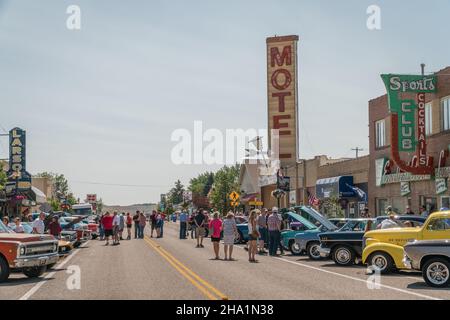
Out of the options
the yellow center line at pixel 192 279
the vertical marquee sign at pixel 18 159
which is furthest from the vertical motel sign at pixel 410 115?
the vertical marquee sign at pixel 18 159

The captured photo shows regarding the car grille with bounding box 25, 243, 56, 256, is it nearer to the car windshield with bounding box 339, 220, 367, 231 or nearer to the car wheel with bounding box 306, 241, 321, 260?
the car windshield with bounding box 339, 220, 367, 231

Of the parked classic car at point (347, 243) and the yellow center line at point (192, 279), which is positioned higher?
the parked classic car at point (347, 243)

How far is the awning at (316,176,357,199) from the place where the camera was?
4009cm

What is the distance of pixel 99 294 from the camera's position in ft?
43.2

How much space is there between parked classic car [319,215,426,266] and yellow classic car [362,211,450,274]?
6.22 ft

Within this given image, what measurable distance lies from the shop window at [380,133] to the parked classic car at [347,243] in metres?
16.1

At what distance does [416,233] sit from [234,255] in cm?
884

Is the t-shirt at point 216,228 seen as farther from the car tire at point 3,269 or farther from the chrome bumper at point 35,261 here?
the car tire at point 3,269

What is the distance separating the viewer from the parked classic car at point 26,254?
15.9 m

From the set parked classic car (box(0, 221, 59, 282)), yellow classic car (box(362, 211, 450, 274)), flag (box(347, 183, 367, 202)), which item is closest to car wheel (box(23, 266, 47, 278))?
parked classic car (box(0, 221, 59, 282))

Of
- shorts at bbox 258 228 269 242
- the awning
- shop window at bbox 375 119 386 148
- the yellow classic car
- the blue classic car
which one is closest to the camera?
the yellow classic car

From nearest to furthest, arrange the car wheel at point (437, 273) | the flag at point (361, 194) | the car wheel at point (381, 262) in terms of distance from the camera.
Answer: the car wheel at point (437, 273)
the car wheel at point (381, 262)
the flag at point (361, 194)

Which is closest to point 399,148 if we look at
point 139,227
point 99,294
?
point 139,227

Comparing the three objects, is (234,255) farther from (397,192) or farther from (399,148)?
(397,192)
